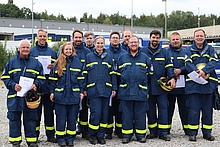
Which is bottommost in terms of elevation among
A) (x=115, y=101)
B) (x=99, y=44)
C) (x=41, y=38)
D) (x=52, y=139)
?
(x=52, y=139)

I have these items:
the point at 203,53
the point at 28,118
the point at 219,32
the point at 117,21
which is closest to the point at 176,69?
the point at 203,53

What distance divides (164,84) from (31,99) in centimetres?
251

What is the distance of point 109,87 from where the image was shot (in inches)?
270

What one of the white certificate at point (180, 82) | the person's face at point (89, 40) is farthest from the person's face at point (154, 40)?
the person's face at point (89, 40)

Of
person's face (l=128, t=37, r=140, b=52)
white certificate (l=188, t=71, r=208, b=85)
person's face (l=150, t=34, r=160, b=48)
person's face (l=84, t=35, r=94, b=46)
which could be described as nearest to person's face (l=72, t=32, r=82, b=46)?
person's face (l=84, t=35, r=94, b=46)

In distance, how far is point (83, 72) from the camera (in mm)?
6832

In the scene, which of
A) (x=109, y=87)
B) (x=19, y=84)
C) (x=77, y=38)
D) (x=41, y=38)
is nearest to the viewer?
(x=19, y=84)

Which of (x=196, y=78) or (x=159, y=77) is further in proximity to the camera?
(x=159, y=77)

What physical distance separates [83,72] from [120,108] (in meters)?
0.99

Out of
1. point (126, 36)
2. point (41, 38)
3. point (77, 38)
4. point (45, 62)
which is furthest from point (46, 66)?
point (126, 36)

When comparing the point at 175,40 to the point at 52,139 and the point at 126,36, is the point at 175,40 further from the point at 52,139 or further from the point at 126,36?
the point at 52,139

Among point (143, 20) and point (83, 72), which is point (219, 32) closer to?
point (83, 72)

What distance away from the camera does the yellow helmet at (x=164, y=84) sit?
6.99 metres

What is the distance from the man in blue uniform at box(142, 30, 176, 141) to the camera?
7.08 metres
